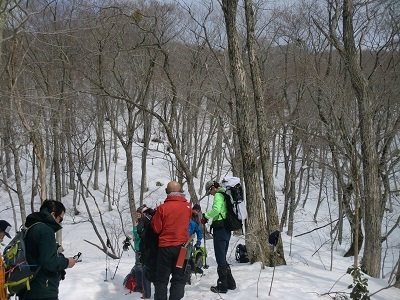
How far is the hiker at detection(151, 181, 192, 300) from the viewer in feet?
16.8

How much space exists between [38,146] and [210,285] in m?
9.13

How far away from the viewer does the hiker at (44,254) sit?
3.93 metres

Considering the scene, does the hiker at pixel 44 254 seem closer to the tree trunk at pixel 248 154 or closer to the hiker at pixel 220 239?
the hiker at pixel 220 239

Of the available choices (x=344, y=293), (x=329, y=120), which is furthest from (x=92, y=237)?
(x=344, y=293)

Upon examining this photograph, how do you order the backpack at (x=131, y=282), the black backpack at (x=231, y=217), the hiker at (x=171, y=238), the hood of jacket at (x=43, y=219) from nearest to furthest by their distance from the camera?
1. the hood of jacket at (x=43, y=219)
2. the hiker at (x=171, y=238)
3. the black backpack at (x=231, y=217)
4. the backpack at (x=131, y=282)

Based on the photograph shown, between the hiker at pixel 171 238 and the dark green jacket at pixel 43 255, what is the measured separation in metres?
1.37

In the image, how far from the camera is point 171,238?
513cm

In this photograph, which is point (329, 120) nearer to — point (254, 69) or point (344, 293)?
point (254, 69)

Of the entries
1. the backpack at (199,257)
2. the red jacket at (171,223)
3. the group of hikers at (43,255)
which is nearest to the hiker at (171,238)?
the red jacket at (171,223)

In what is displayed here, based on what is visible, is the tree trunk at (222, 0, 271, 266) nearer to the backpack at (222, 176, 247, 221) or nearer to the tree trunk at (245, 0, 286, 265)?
the tree trunk at (245, 0, 286, 265)

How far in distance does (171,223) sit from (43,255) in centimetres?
168

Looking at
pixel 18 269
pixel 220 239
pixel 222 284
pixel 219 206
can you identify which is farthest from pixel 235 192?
pixel 18 269

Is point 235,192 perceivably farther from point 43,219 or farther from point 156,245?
point 43,219

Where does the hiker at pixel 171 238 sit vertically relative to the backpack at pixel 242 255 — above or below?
above
